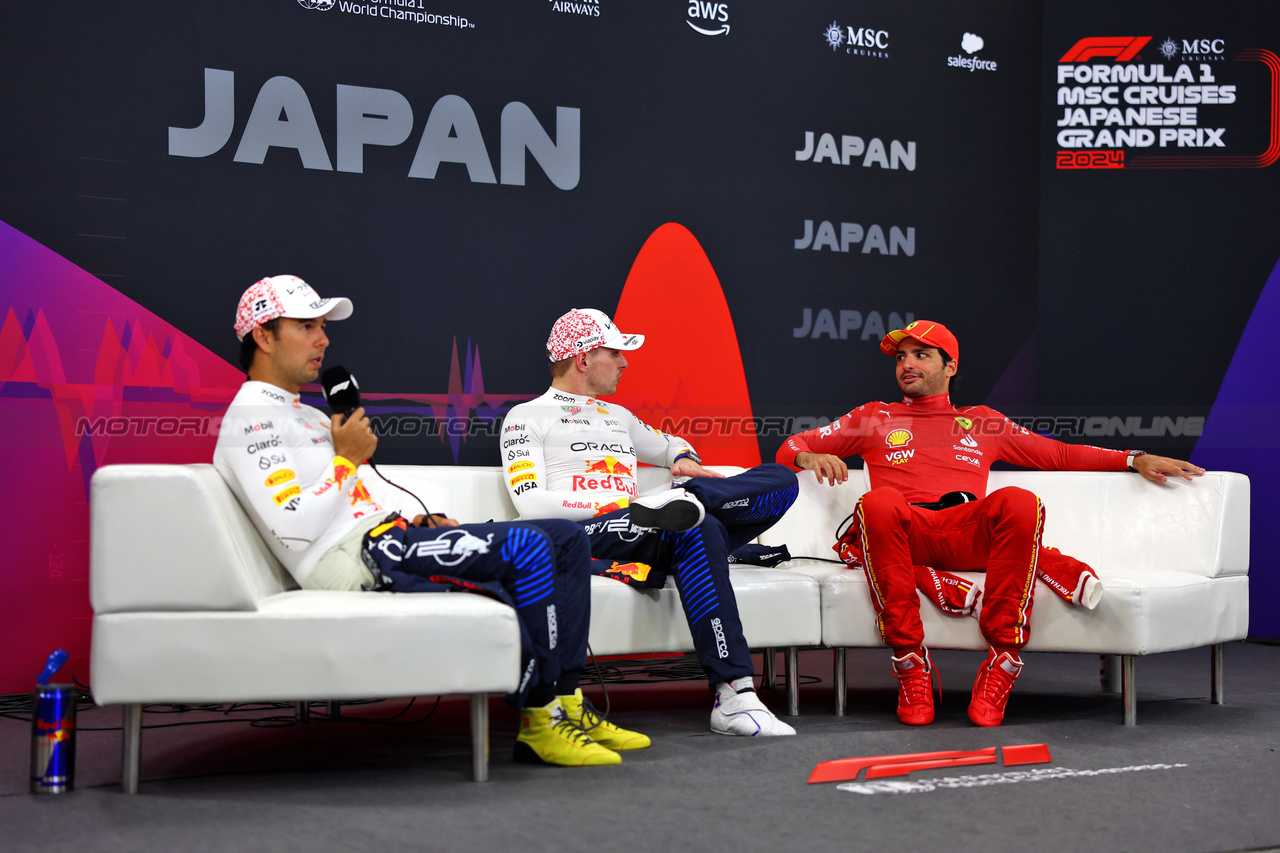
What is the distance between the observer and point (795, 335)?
473 centimetres

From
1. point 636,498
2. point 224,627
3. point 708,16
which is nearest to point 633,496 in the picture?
point 636,498

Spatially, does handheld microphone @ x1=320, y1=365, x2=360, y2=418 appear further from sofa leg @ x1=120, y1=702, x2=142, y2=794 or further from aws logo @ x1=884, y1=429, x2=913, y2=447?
aws logo @ x1=884, y1=429, x2=913, y2=447

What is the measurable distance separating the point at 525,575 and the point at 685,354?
2.17m

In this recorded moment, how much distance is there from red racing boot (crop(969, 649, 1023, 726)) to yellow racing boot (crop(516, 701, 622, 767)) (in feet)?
3.55

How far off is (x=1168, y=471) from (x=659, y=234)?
2106 millimetres

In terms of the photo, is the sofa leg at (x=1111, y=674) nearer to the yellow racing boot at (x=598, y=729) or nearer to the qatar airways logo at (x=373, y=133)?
the yellow racing boot at (x=598, y=729)

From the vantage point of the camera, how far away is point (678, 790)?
7.77 ft

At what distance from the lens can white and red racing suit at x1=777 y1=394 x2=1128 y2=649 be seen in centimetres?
307

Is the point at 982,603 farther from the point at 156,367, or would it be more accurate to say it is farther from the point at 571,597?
the point at 156,367

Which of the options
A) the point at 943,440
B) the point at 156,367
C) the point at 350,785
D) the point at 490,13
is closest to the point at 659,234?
the point at 490,13

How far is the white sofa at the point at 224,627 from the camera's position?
2.30 m

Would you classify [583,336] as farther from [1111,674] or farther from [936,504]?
[1111,674]

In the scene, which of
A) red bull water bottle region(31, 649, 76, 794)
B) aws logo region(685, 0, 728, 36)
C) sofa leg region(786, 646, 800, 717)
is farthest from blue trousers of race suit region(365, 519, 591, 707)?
aws logo region(685, 0, 728, 36)

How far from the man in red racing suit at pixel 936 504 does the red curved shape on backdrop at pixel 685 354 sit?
0.79m
